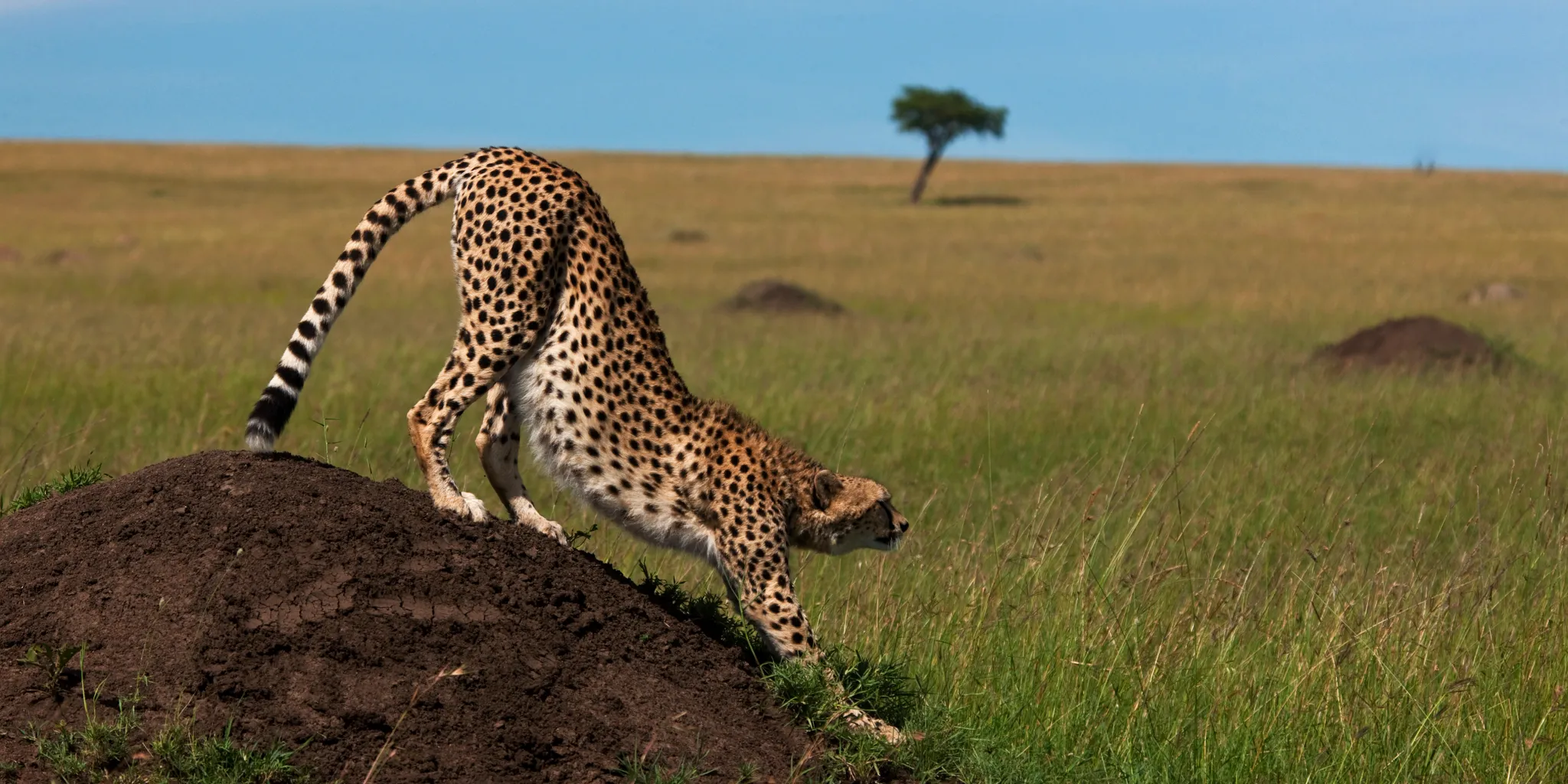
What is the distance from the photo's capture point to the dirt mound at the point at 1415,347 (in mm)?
15664

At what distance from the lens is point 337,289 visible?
492 cm

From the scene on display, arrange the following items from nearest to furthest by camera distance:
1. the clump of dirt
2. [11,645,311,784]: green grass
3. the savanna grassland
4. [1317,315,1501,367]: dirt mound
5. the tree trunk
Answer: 1. [11,645,311,784]: green grass
2. the savanna grassland
3. [1317,315,1501,367]: dirt mound
4. the clump of dirt
5. the tree trunk

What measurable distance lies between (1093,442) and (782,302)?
41.0ft

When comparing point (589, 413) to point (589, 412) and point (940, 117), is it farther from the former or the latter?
point (940, 117)

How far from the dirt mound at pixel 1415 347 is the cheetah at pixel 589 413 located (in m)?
12.2

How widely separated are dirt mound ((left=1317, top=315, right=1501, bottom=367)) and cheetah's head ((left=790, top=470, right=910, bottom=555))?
12030 millimetres

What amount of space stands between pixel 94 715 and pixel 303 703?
0.50 metres

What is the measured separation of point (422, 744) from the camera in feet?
12.9

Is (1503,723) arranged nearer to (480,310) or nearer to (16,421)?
(480,310)

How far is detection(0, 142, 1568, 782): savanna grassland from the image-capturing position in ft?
17.0

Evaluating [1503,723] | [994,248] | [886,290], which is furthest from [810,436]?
[994,248]

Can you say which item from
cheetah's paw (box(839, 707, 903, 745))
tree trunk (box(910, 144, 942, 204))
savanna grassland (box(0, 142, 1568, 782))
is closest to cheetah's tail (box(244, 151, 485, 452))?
savanna grassland (box(0, 142, 1568, 782))

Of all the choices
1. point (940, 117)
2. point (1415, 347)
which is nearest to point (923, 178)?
point (940, 117)

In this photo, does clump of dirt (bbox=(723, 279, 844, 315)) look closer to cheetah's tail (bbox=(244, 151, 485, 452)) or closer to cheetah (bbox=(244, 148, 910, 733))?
cheetah's tail (bbox=(244, 151, 485, 452))
